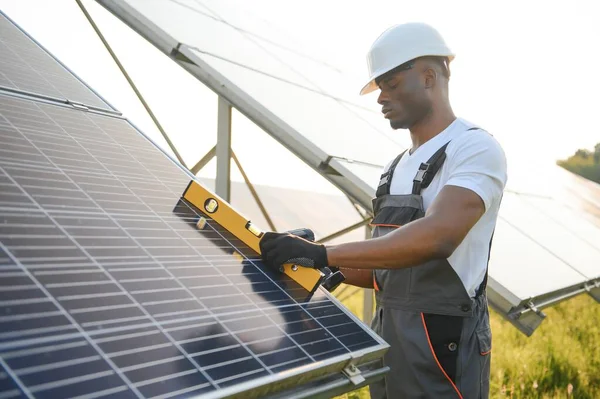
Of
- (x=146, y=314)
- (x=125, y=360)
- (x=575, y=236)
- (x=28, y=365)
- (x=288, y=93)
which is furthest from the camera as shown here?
(x=575, y=236)

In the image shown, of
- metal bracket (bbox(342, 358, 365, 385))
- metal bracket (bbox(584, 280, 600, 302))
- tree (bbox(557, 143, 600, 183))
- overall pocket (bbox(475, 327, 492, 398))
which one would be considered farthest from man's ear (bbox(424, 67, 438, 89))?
tree (bbox(557, 143, 600, 183))

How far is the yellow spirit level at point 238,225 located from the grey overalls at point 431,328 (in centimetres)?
38

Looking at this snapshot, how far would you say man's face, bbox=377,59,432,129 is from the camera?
2.76 metres

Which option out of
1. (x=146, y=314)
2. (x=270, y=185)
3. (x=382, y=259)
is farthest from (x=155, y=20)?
(x=146, y=314)

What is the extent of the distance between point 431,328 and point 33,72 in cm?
250

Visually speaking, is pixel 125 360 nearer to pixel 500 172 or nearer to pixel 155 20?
pixel 500 172

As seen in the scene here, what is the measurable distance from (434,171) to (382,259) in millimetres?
599

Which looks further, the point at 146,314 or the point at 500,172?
the point at 500,172

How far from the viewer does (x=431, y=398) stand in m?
2.54

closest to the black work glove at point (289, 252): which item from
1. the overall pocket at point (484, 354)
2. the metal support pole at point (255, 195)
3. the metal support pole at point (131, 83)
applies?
the overall pocket at point (484, 354)

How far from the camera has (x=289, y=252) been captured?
2146 mm

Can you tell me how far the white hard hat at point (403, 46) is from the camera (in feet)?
9.02

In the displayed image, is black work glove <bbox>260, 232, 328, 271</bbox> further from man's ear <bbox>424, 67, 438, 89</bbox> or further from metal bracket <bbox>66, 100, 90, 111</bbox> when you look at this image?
metal bracket <bbox>66, 100, 90, 111</bbox>

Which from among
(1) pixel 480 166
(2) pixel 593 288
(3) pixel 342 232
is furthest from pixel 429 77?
(2) pixel 593 288
